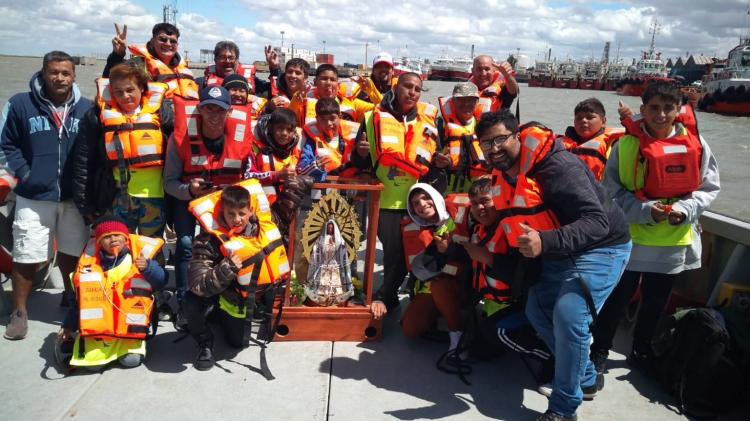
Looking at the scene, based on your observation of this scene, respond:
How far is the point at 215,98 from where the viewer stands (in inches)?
148

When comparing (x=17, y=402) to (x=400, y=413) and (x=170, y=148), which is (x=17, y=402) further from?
(x=400, y=413)

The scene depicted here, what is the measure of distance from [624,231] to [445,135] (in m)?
2.04

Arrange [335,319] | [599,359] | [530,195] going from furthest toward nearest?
1. [335,319]
2. [599,359]
3. [530,195]

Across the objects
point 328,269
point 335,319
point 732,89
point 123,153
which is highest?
point 732,89

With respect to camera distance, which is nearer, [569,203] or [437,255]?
[569,203]

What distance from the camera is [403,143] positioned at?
14.1ft

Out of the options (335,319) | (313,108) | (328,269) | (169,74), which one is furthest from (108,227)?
Result: (313,108)

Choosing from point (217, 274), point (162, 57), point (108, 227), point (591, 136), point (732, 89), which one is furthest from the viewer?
point (732, 89)

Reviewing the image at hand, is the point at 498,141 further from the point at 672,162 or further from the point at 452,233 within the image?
the point at 672,162

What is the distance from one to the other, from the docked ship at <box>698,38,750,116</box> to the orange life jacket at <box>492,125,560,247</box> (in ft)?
139

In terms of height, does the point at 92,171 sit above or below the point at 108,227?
above

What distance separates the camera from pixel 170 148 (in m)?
3.88

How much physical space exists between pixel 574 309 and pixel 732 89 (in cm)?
4367

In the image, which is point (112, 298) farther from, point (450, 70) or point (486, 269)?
point (450, 70)
